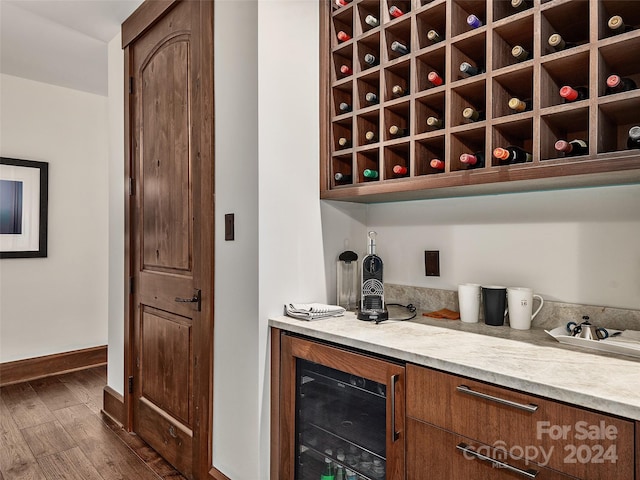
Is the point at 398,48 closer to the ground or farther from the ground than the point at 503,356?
farther from the ground

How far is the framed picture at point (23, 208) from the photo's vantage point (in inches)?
136

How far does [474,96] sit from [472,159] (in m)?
0.30

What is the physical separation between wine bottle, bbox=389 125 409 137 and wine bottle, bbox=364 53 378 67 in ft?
0.95

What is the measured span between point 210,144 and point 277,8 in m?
0.65

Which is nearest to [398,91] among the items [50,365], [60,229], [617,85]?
[617,85]

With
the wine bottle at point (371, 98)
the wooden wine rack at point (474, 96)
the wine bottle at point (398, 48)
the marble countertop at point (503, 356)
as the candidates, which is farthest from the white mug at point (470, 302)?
the wine bottle at point (398, 48)

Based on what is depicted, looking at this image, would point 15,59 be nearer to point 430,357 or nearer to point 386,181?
point 386,181

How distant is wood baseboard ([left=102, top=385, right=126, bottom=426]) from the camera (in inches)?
105

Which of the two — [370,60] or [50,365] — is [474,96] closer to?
[370,60]

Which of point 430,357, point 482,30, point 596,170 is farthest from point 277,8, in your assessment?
point 430,357

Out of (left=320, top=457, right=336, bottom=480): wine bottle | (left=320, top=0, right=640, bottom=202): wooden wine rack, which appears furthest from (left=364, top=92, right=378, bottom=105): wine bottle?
(left=320, top=457, right=336, bottom=480): wine bottle

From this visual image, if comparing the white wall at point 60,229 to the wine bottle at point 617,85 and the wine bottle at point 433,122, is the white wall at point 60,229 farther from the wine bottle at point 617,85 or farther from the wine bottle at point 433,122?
the wine bottle at point 617,85

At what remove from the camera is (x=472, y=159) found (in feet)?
4.54

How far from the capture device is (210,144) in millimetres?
1915
